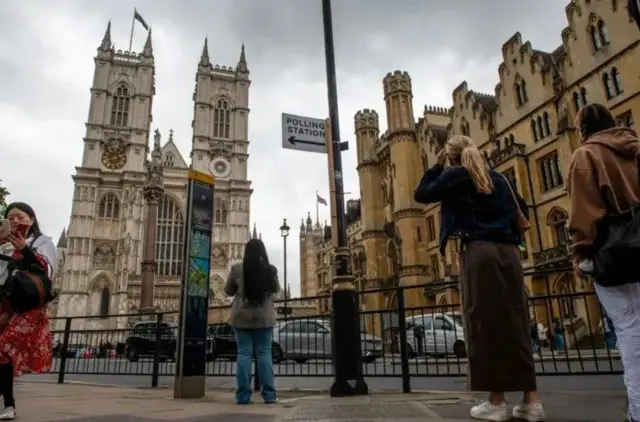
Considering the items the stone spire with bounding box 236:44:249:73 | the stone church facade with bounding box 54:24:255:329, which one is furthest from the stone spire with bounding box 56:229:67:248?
the stone spire with bounding box 236:44:249:73

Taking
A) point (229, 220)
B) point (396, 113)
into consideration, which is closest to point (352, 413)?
point (396, 113)

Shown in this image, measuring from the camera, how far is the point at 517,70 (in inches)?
1058

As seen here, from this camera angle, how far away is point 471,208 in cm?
360

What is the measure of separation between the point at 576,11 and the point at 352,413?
26.2 m

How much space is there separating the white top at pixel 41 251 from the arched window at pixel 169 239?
52.6 m

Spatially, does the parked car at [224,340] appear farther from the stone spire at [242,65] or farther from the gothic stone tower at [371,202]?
the stone spire at [242,65]

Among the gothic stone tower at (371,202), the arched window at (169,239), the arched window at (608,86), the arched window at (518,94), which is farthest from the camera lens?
the arched window at (169,239)

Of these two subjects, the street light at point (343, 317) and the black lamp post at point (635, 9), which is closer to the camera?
the black lamp post at point (635, 9)

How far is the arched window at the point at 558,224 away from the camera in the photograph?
22.6 meters

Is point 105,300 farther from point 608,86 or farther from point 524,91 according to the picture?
point 608,86

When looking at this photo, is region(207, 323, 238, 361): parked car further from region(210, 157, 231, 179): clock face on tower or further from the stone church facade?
region(210, 157, 231, 179): clock face on tower

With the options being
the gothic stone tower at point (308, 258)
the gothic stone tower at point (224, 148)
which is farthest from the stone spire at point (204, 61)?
the gothic stone tower at point (308, 258)

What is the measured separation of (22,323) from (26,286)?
0.45 m

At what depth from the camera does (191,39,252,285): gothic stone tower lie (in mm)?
56719
